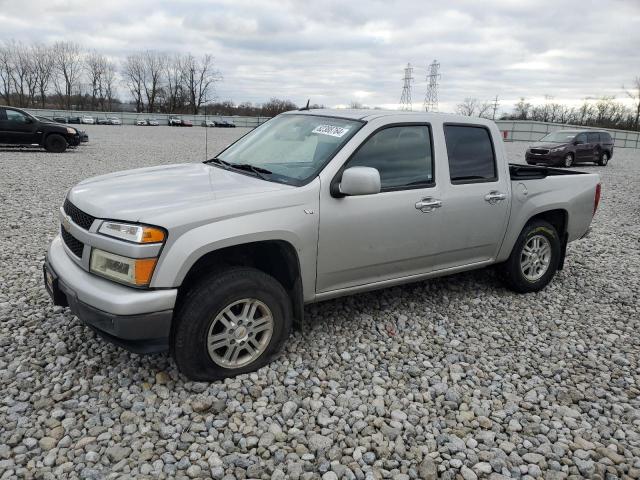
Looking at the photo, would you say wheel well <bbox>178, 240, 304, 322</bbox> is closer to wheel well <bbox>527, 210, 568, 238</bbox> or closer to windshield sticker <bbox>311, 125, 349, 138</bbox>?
windshield sticker <bbox>311, 125, 349, 138</bbox>

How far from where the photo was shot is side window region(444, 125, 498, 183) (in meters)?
4.32

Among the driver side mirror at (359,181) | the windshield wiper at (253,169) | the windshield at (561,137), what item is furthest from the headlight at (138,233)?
the windshield at (561,137)

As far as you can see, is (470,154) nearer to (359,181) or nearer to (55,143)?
(359,181)

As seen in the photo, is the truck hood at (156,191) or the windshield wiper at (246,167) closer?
the truck hood at (156,191)

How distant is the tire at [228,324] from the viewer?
3.09 m

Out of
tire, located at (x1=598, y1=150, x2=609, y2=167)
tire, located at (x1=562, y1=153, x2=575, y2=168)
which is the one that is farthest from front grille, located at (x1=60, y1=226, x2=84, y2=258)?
tire, located at (x1=598, y1=150, x2=609, y2=167)

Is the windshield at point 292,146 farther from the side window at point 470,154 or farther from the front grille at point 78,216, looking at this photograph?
the front grille at point 78,216

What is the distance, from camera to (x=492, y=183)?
4.53 meters

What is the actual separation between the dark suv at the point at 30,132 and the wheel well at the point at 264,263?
16375 mm

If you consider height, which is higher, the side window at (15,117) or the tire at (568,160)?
the side window at (15,117)

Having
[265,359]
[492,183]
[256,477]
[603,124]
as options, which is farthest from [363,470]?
[603,124]

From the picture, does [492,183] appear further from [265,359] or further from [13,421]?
[13,421]

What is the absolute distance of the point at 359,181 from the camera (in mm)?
3369

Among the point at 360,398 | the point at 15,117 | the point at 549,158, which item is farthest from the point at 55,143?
the point at 549,158
